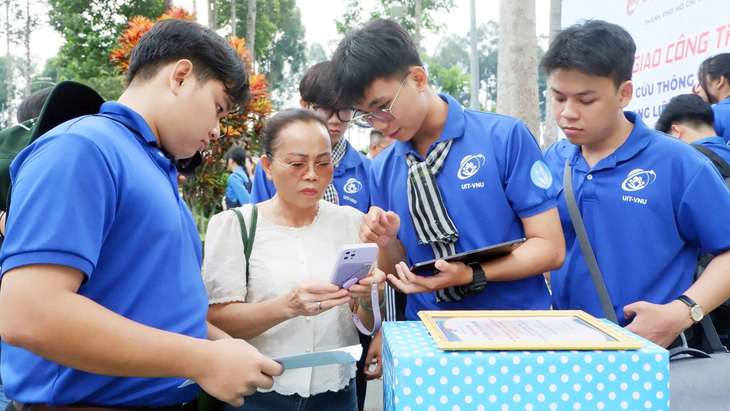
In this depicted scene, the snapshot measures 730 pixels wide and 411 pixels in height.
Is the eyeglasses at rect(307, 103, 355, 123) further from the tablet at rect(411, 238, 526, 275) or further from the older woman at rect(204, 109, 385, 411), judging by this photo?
the tablet at rect(411, 238, 526, 275)

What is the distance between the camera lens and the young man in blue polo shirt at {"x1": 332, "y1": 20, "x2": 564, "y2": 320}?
1956 mm

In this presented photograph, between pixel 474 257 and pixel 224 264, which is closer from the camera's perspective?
pixel 474 257

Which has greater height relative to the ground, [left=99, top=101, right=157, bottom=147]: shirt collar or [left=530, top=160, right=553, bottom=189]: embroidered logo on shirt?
[left=99, top=101, right=157, bottom=147]: shirt collar

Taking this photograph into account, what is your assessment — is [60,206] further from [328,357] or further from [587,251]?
[587,251]

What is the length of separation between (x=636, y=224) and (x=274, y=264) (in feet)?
4.08

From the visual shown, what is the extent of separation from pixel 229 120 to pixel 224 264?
5556 millimetres

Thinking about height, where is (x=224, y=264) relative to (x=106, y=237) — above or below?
below

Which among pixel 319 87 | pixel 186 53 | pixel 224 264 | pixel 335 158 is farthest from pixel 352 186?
pixel 186 53

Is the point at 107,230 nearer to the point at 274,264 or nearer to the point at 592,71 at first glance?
the point at 274,264

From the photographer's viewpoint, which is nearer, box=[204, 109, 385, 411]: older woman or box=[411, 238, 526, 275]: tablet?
box=[411, 238, 526, 275]: tablet

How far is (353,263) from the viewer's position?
1.59 metres

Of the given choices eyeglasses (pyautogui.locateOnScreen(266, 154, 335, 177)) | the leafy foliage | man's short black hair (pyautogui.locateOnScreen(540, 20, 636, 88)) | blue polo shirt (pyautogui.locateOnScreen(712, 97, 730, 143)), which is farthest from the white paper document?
the leafy foliage

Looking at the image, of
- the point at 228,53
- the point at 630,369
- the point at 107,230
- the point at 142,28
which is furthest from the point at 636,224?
the point at 142,28

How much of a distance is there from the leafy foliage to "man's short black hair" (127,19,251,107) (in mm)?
3643
